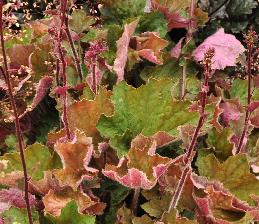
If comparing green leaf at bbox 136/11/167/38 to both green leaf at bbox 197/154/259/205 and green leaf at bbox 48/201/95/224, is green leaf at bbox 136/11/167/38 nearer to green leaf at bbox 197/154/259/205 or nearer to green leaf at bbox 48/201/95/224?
green leaf at bbox 197/154/259/205

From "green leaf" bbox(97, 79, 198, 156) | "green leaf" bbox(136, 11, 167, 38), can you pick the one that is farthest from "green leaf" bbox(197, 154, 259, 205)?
"green leaf" bbox(136, 11, 167, 38)

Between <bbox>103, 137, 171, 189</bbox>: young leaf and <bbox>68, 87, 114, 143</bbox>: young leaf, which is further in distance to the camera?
<bbox>68, 87, 114, 143</bbox>: young leaf

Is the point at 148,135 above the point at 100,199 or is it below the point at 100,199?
above

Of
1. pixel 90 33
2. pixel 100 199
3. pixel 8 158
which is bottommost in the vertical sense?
pixel 100 199

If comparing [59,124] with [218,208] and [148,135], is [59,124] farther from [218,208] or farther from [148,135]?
[218,208]

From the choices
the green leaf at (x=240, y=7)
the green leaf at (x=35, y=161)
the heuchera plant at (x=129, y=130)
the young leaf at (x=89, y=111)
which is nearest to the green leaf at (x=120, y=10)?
the heuchera plant at (x=129, y=130)

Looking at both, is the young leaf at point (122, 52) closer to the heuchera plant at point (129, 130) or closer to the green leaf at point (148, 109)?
the heuchera plant at point (129, 130)

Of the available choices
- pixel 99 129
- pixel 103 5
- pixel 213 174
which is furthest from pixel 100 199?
pixel 103 5
